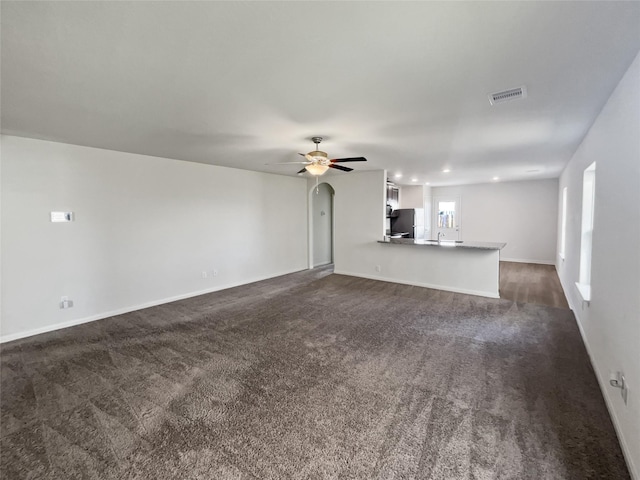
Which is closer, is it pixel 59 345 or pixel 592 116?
pixel 592 116

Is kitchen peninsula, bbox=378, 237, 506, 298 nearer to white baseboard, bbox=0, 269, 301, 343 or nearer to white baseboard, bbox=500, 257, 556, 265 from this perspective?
white baseboard, bbox=0, 269, 301, 343

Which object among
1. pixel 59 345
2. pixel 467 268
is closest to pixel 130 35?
pixel 59 345

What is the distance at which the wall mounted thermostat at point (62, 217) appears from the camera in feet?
12.5

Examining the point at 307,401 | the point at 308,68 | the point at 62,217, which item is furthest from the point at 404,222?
the point at 62,217

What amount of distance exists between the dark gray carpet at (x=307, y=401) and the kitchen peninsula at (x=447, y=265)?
4.17ft

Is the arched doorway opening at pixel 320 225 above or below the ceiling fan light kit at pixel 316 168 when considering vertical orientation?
below

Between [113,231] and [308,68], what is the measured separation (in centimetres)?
397

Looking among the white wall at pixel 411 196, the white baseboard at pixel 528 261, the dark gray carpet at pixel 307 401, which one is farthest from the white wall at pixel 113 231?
the white baseboard at pixel 528 261

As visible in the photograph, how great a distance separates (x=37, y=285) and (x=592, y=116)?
6.55 meters

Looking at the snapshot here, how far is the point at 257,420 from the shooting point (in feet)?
A: 6.92

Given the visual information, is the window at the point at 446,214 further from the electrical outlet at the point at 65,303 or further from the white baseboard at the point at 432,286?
the electrical outlet at the point at 65,303

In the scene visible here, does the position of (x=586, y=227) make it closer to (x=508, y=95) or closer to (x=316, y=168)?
(x=508, y=95)

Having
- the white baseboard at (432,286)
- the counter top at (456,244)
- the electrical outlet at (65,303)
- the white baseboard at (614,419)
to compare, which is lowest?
the white baseboard at (614,419)

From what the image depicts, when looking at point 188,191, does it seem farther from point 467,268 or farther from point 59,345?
point 467,268
